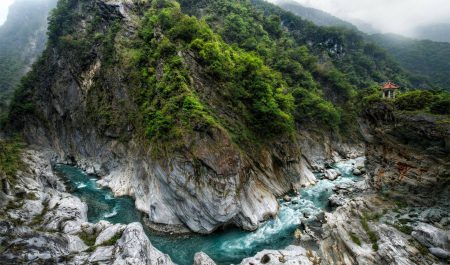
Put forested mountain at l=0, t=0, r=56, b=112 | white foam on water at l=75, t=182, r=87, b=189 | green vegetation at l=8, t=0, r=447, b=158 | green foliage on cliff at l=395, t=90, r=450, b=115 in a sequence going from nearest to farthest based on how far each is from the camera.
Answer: green foliage on cliff at l=395, t=90, r=450, b=115 < green vegetation at l=8, t=0, r=447, b=158 < white foam on water at l=75, t=182, r=87, b=189 < forested mountain at l=0, t=0, r=56, b=112

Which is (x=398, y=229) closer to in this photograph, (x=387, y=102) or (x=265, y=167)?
(x=387, y=102)

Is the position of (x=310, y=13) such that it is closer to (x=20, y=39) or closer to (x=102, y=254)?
(x=20, y=39)

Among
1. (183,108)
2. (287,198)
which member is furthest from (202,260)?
(183,108)

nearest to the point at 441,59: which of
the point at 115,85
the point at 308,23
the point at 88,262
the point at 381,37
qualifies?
the point at 381,37

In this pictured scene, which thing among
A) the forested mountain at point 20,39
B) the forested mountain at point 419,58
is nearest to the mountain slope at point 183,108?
the forested mountain at point 419,58

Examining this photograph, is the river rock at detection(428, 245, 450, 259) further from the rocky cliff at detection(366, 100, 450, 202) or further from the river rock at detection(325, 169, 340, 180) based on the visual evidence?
the river rock at detection(325, 169, 340, 180)

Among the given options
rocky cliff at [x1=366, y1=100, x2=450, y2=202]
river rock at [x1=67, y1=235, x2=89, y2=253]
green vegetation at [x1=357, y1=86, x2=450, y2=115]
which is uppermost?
Result: green vegetation at [x1=357, y1=86, x2=450, y2=115]

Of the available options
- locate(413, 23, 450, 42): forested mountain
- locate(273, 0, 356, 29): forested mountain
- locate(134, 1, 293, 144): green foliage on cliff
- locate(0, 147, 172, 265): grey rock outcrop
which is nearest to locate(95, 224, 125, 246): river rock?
locate(0, 147, 172, 265): grey rock outcrop

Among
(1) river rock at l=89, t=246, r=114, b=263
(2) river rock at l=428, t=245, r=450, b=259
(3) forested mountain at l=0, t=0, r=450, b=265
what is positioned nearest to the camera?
(2) river rock at l=428, t=245, r=450, b=259

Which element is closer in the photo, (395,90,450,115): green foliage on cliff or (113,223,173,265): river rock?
(113,223,173,265): river rock
